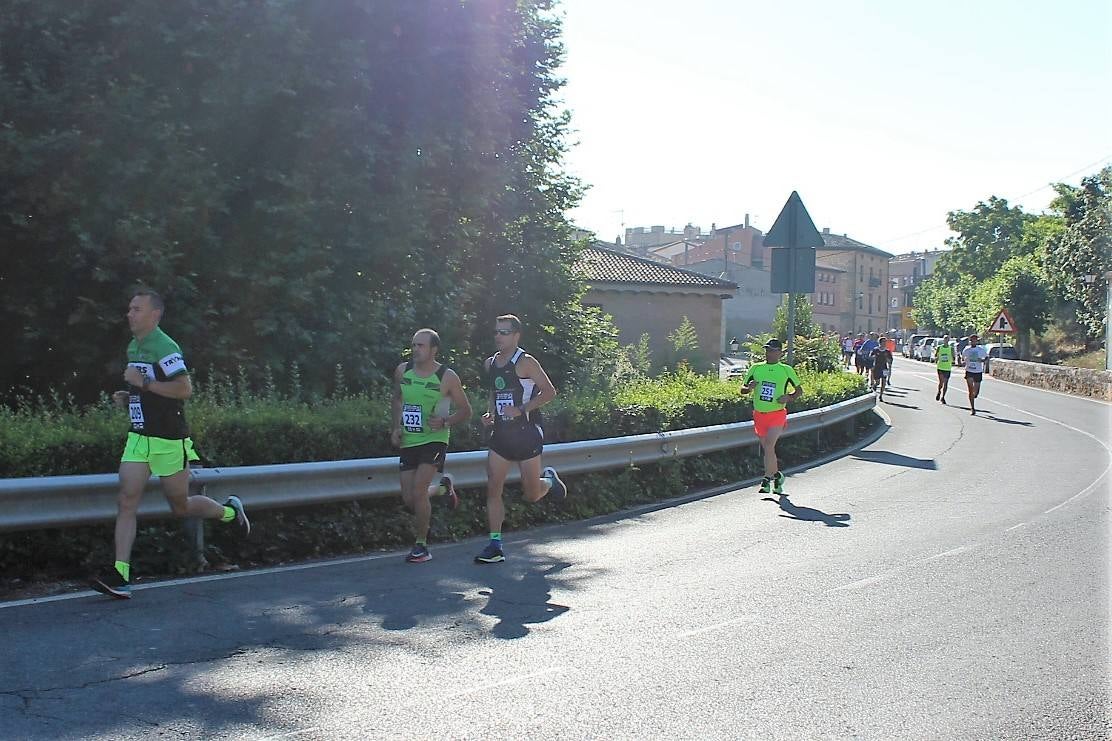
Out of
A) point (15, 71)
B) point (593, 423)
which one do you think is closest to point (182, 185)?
point (15, 71)

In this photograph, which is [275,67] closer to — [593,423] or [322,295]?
[322,295]

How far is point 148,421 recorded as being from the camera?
6.34m

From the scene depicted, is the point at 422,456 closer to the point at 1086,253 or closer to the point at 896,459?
the point at 896,459

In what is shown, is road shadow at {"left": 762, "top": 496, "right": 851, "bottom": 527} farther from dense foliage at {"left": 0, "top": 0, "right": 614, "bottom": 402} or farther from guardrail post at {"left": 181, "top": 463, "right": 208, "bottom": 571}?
dense foliage at {"left": 0, "top": 0, "right": 614, "bottom": 402}

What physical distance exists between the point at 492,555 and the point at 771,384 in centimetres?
555

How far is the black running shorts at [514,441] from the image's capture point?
7938mm

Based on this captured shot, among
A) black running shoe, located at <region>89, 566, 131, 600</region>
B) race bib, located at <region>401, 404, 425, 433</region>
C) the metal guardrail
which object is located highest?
race bib, located at <region>401, 404, 425, 433</region>

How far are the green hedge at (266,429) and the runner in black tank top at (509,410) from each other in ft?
4.10

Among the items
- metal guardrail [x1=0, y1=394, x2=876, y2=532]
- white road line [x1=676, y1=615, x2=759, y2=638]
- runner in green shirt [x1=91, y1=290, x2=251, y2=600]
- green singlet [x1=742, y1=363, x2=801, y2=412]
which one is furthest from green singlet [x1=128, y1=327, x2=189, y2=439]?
green singlet [x1=742, y1=363, x2=801, y2=412]

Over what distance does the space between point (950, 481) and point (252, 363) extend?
28.8ft

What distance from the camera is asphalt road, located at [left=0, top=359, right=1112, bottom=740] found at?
431 cm

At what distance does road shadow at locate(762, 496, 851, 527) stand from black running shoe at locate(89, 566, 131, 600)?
5.99 m

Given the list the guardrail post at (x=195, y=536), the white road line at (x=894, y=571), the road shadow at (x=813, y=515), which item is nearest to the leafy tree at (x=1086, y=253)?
the road shadow at (x=813, y=515)

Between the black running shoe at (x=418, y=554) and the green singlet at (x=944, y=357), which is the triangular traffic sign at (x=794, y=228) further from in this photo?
the green singlet at (x=944, y=357)
